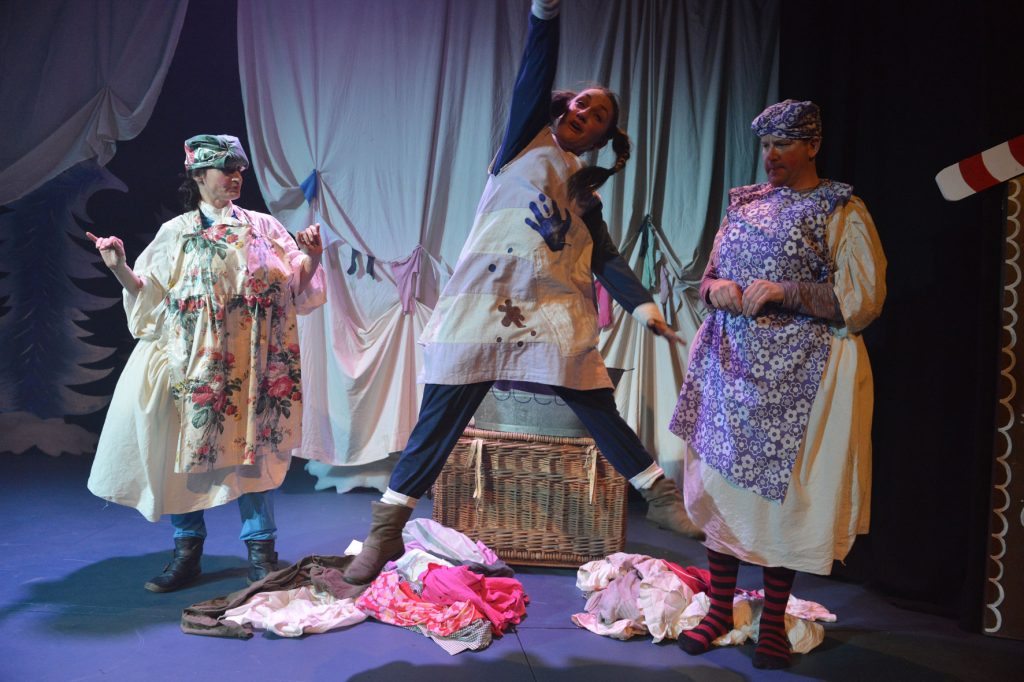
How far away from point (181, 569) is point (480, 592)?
1.12 m

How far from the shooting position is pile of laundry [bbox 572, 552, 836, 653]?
2803 millimetres

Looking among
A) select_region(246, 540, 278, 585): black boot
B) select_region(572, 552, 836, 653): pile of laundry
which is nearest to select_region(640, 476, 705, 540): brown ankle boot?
Result: select_region(572, 552, 836, 653): pile of laundry

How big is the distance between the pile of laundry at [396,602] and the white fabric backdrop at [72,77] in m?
2.55

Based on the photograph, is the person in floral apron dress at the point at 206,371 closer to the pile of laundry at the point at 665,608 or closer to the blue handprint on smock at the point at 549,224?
the blue handprint on smock at the point at 549,224

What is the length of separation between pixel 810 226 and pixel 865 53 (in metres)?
1.46

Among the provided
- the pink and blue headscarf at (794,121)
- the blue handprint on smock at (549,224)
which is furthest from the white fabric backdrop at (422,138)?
the blue handprint on smock at (549,224)

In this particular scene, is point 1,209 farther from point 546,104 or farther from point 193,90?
point 546,104

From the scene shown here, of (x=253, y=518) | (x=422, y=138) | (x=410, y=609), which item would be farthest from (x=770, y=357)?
(x=422, y=138)

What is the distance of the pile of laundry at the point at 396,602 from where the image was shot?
268 cm

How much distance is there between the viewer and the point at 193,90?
5.21 metres

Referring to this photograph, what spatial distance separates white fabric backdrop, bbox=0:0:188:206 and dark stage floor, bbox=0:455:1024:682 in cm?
183

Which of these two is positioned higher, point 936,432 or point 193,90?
point 193,90

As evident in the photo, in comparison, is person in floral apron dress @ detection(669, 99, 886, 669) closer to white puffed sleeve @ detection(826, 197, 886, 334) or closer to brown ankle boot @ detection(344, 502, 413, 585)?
white puffed sleeve @ detection(826, 197, 886, 334)

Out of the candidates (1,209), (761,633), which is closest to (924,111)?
(761,633)
